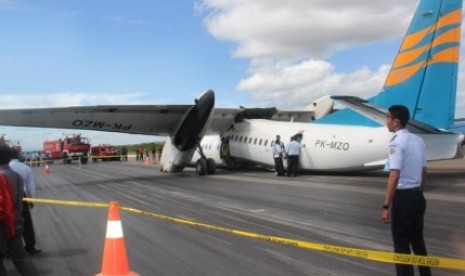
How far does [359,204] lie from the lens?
11.4m

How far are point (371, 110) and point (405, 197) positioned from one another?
6858mm

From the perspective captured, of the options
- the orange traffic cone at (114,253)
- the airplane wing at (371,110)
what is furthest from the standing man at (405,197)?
the airplane wing at (371,110)

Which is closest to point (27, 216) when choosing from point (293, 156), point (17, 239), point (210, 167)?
point (17, 239)

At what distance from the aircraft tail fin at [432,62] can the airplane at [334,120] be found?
1.1 inches

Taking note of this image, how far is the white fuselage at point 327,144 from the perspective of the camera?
49.3 feet

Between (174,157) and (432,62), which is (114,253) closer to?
(432,62)

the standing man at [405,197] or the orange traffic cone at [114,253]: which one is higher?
the standing man at [405,197]

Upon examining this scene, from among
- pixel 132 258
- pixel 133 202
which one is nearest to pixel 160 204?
pixel 133 202

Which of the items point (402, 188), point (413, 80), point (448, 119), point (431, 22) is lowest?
point (402, 188)

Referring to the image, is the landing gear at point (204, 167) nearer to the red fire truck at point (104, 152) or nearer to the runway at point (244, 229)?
the runway at point (244, 229)

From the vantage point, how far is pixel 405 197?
4.76 meters

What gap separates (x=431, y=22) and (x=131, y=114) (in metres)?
12.1

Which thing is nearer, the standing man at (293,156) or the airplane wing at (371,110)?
the airplane wing at (371,110)

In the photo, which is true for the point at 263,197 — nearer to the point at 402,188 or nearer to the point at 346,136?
the point at 346,136
